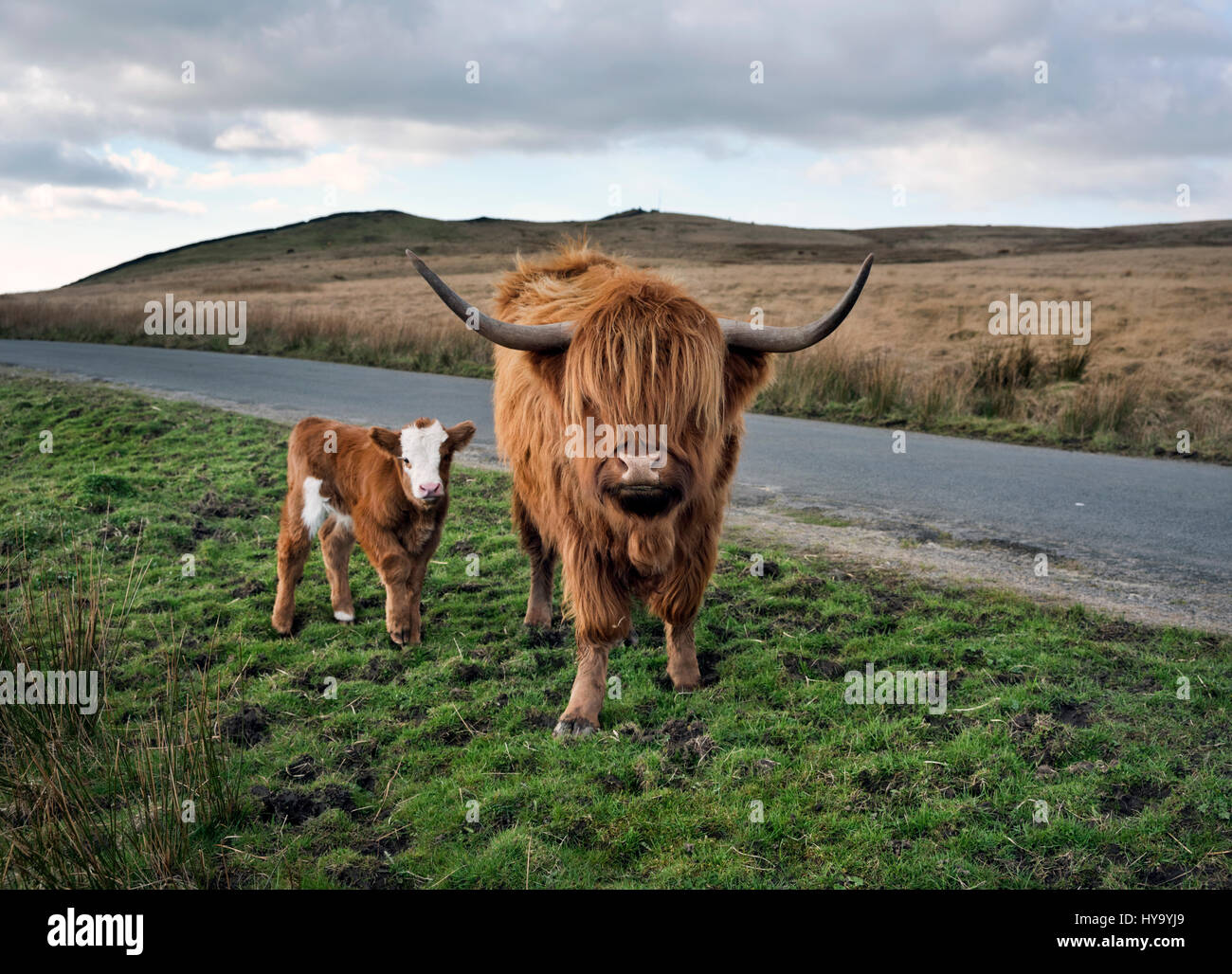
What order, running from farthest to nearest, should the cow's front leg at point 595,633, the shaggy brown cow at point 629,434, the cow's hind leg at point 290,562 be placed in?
the cow's hind leg at point 290,562 → the cow's front leg at point 595,633 → the shaggy brown cow at point 629,434

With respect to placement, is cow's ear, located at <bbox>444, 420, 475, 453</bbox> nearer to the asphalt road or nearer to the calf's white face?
the calf's white face

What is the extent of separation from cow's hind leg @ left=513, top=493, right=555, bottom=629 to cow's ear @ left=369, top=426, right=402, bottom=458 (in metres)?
0.83

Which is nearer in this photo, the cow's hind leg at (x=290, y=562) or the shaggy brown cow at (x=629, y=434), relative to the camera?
the shaggy brown cow at (x=629, y=434)

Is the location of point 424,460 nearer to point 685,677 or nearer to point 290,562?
point 290,562

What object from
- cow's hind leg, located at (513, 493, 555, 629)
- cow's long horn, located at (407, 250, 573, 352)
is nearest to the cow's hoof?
cow's hind leg, located at (513, 493, 555, 629)

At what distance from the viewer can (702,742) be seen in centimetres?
376

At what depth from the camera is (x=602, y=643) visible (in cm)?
417

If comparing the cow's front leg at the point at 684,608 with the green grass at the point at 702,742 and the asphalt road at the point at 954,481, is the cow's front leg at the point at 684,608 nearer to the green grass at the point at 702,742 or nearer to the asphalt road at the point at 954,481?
the green grass at the point at 702,742

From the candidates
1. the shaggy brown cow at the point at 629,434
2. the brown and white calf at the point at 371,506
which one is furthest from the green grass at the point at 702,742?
the shaggy brown cow at the point at 629,434

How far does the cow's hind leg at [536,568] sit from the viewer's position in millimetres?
5262

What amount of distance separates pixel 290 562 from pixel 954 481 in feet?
20.1

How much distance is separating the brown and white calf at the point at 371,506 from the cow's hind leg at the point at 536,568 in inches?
21.6

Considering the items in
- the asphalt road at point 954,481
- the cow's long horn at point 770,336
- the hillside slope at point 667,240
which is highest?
the hillside slope at point 667,240
